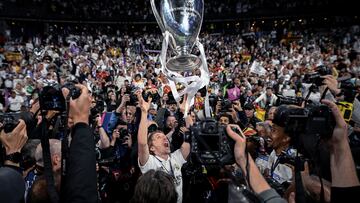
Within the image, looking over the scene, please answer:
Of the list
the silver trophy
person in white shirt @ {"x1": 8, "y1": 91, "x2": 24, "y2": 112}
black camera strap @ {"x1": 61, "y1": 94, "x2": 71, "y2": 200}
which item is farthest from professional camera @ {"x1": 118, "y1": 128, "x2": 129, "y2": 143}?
person in white shirt @ {"x1": 8, "y1": 91, "x2": 24, "y2": 112}

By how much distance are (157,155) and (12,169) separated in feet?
5.21

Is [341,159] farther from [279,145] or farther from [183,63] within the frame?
[183,63]

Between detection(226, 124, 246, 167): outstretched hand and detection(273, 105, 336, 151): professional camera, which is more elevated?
detection(273, 105, 336, 151): professional camera

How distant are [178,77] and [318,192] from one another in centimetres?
261

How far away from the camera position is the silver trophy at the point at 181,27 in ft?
13.9

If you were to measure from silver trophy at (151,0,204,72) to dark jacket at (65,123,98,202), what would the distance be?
2.58 meters

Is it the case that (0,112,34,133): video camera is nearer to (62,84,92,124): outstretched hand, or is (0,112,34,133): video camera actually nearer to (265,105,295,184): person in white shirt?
(62,84,92,124): outstretched hand

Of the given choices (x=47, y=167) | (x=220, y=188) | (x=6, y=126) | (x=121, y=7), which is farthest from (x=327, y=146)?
(x=121, y=7)

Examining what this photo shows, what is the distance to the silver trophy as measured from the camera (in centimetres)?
424

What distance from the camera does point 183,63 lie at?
4254mm

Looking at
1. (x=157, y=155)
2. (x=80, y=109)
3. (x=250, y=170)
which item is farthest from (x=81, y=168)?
(x=157, y=155)

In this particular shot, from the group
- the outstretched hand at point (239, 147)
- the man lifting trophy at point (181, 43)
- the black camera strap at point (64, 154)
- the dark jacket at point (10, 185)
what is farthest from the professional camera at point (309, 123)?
the man lifting trophy at point (181, 43)

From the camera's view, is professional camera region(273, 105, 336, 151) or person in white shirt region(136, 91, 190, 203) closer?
professional camera region(273, 105, 336, 151)

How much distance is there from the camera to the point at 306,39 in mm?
20000
